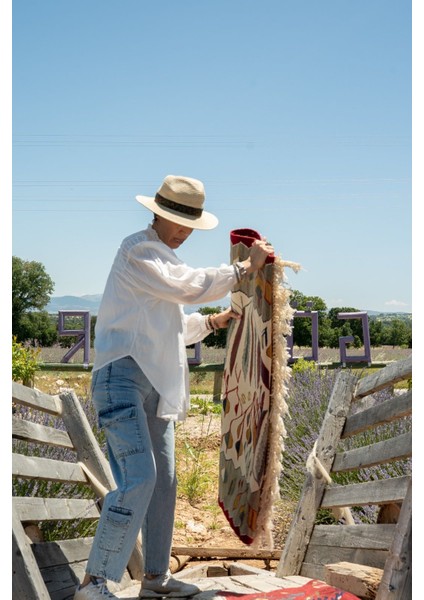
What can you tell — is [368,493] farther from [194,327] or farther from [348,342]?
[348,342]

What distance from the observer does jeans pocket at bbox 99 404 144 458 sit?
3.66 metres

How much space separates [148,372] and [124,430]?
270 mm

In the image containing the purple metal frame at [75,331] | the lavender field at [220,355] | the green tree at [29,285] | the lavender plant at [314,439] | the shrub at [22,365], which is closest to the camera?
the lavender plant at [314,439]

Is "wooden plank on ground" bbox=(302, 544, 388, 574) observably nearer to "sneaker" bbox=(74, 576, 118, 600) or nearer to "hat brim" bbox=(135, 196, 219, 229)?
"sneaker" bbox=(74, 576, 118, 600)

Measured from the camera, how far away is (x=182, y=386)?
387 cm

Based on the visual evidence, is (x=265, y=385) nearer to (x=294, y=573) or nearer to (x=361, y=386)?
(x=361, y=386)

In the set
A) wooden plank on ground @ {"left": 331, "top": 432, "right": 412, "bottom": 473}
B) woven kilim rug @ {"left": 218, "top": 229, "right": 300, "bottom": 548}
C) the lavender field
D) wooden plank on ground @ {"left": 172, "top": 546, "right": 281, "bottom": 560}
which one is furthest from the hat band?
the lavender field

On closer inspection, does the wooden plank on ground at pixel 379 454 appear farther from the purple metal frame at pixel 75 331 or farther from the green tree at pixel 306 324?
the green tree at pixel 306 324

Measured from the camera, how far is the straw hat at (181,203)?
3.90 meters

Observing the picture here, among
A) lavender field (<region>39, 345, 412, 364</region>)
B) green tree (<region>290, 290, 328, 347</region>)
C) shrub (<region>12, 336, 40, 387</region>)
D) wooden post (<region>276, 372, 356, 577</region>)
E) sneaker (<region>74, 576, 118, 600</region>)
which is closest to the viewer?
sneaker (<region>74, 576, 118, 600</region>)

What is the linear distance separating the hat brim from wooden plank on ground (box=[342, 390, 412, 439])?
1162 mm

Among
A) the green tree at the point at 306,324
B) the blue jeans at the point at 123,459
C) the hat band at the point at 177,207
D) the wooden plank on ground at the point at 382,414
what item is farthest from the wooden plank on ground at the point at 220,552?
the green tree at the point at 306,324

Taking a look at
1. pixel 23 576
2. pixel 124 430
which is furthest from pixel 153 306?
pixel 23 576

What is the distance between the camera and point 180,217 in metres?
3.91
